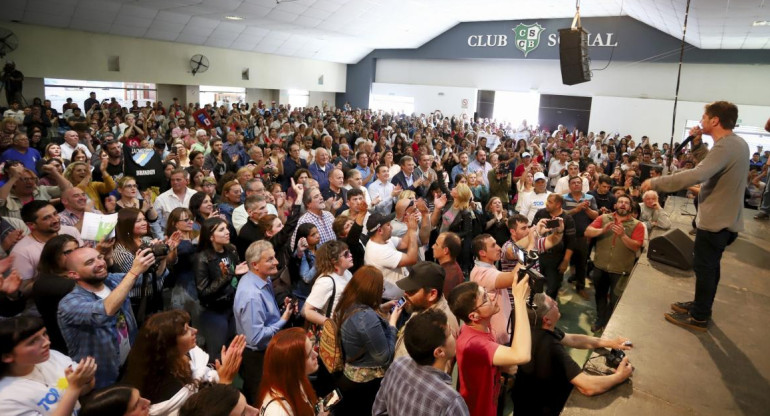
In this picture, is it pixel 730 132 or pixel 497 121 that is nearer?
pixel 730 132

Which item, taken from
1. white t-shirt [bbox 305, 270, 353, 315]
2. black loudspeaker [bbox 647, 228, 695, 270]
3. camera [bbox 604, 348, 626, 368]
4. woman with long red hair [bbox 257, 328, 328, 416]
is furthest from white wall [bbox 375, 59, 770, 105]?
woman with long red hair [bbox 257, 328, 328, 416]

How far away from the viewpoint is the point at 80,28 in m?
12.8

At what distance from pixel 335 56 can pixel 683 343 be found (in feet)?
67.2

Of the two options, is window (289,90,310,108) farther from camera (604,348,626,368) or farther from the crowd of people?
camera (604,348,626,368)

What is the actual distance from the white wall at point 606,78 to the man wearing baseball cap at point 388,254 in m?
15.4

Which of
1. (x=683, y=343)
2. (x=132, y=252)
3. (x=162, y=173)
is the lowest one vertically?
(x=683, y=343)

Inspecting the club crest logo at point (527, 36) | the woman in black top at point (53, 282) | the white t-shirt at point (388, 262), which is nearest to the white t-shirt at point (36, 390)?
the woman in black top at point (53, 282)

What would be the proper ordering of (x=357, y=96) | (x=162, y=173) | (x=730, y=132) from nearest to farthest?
(x=730, y=132) < (x=162, y=173) < (x=357, y=96)

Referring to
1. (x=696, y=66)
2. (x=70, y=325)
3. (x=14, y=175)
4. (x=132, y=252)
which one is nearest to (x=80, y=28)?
(x=14, y=175)

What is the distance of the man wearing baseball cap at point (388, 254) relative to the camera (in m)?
3.47

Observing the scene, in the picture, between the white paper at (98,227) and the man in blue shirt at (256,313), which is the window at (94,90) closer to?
the white paper at (98,227)

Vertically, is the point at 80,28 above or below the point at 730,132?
above

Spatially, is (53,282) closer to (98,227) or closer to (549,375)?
(98,227)

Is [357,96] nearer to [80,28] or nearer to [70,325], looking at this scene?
[80,28]
